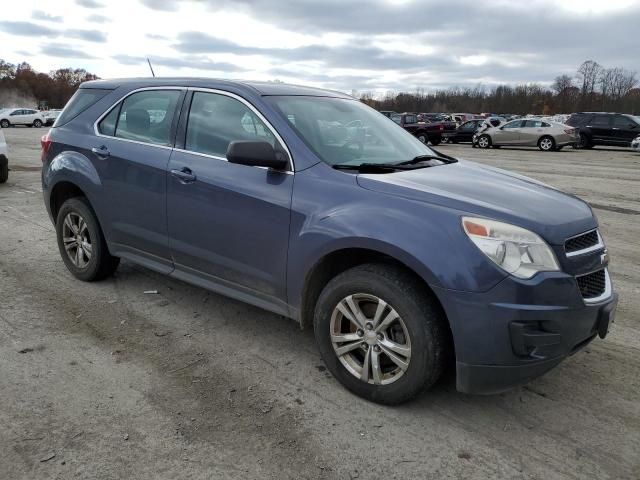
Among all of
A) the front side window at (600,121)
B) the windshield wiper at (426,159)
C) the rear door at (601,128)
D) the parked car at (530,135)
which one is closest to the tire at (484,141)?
the parked car at (530,135)

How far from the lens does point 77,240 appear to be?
5.02 meters

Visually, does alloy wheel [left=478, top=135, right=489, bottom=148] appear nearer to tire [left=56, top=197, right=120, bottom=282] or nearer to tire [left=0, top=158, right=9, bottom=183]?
tire [left=0, top=158, right=9, bottom=183]

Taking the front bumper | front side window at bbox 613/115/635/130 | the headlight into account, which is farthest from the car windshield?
front side window at bbox 613/115/635/130

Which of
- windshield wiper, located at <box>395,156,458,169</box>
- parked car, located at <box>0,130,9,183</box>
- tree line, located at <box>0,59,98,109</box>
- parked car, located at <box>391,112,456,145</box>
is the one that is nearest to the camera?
windshield wiper, located at <box>395,156,458,169</box>

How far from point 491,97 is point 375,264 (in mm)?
102665

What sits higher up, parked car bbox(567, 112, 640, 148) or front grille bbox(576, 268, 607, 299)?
parked car bbox(567, 112, 640, 148)

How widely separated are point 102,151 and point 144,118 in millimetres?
475

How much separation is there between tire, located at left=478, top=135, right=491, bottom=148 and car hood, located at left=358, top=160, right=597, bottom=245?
79.1 feet

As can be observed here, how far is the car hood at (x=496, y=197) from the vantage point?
2838 mm

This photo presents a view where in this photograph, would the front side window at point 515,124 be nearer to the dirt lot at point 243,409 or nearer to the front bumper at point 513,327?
the dirt lot at point 243,409

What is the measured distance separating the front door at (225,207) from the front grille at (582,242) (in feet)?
5.14

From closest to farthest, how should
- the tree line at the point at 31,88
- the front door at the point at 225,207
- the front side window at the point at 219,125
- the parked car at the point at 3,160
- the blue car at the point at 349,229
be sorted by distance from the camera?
the blue car at the point at 349,229, the front door at the point at 225,207, the front side window at the point at 219,125, the parked car at the point at 3,160, the tree line at the point at 31,88

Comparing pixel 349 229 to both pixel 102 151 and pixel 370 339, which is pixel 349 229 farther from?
pixel 102 151

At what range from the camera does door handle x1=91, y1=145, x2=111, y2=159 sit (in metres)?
4.50
